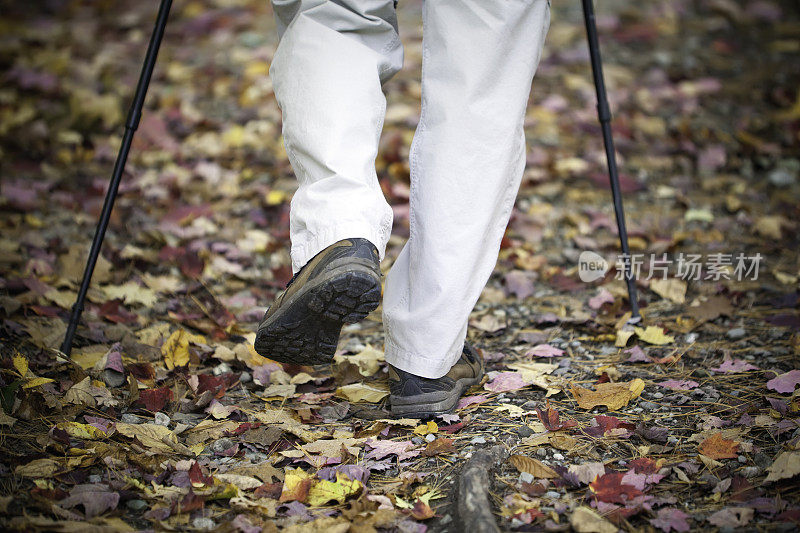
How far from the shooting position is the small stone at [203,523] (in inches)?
57.3

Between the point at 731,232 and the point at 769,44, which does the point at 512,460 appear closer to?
the point at 731,232

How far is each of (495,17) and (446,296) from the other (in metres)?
0.66

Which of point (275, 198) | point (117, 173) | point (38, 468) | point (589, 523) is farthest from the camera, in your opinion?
point (275, 198)

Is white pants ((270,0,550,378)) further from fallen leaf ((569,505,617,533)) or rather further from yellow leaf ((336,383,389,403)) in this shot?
fallen leaf ((569,505,617,533))

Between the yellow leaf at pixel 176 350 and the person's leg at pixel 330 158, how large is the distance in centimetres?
54

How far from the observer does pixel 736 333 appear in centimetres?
229

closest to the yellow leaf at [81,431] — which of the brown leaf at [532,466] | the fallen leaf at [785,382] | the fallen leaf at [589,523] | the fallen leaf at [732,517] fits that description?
the brown leaf at [532,466]

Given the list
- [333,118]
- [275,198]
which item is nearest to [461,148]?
[333,118]

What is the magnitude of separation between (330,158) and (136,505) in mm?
864

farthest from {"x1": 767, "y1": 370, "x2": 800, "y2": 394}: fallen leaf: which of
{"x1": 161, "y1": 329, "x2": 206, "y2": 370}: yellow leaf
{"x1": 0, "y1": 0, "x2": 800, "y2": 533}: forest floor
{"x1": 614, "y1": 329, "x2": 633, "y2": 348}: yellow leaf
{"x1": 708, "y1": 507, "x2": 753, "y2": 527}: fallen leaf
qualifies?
{"x1": 161, "y1": 329, "x2": 206, "y2": 370}: yellow leaf

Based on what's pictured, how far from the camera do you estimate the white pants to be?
5.33 feet

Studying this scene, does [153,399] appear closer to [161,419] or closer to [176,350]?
[161,419]

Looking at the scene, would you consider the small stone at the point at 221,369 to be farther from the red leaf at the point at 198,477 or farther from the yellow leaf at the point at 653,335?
the yellow leaf at the point at 653,335

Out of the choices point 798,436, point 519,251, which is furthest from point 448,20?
point 519,251
